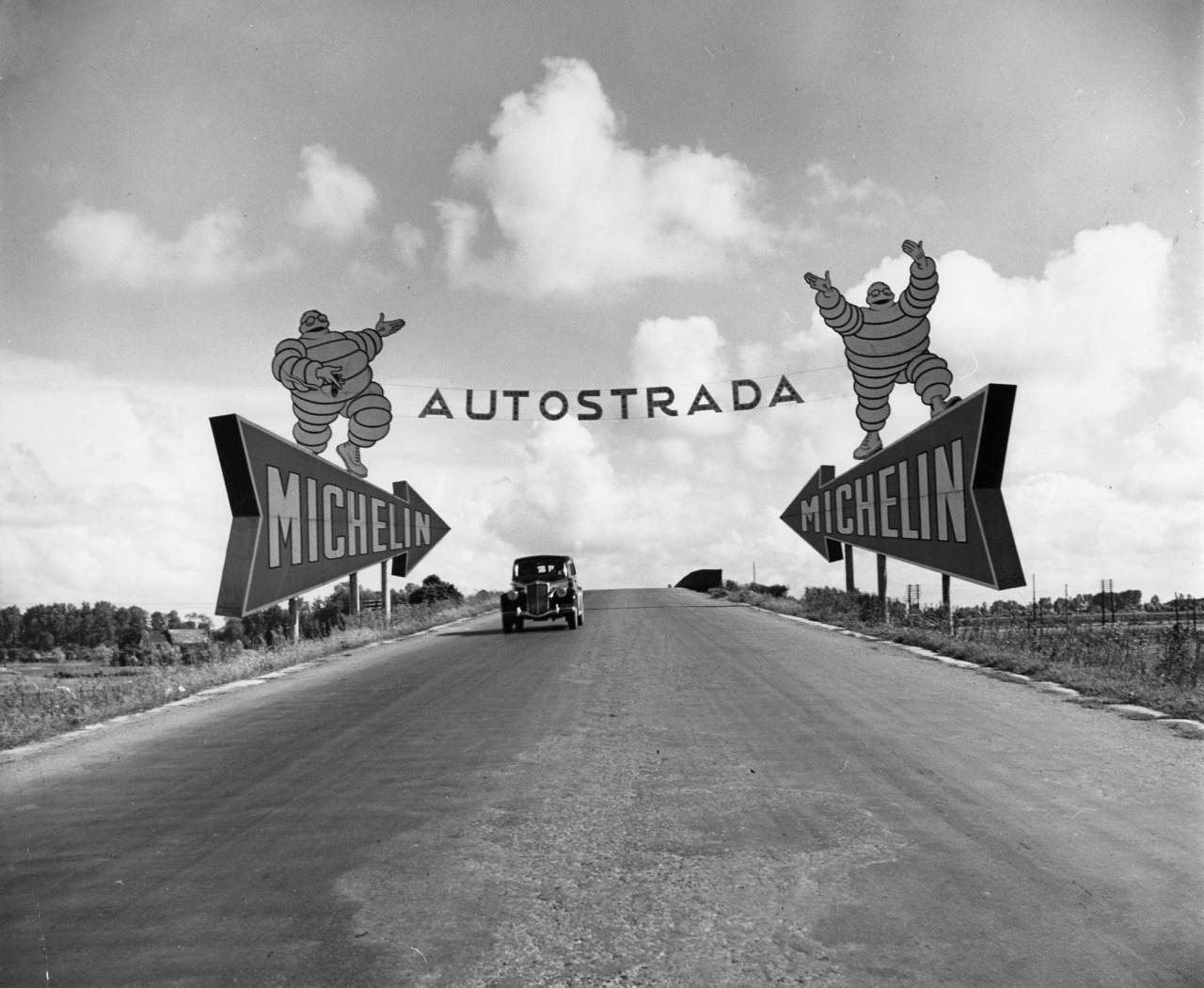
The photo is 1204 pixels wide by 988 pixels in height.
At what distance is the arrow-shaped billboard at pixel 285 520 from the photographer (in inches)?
770

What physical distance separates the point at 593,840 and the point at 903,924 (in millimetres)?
1948

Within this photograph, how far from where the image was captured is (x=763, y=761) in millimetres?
7875

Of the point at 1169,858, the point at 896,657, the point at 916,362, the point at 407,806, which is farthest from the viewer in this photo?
the point at 916,362

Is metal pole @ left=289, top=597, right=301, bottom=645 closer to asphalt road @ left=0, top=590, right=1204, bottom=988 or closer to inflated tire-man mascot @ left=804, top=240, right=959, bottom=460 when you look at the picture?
asphalt road @ left=0, top=590, right=1204, bottom=988

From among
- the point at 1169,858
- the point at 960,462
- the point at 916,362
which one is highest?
the point at 916,362

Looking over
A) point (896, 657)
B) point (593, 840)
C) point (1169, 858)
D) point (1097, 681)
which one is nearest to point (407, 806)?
point (593, 840)

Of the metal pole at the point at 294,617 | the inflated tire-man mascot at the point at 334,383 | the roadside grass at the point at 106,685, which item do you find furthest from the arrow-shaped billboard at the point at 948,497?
the metal pole at the point at 294,617

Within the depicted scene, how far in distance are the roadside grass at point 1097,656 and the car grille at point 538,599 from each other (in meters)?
8.04

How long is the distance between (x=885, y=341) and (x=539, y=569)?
1144 centimetres

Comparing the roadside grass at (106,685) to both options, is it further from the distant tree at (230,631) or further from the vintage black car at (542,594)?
the vintage black car at (542,594)

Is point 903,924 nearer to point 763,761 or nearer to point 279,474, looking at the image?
point 763,761

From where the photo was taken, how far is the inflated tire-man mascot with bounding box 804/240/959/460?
1003 inches

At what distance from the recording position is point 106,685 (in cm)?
1398

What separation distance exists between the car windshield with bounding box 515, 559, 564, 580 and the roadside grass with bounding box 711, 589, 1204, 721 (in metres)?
8.09
